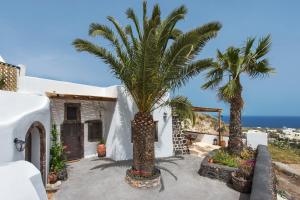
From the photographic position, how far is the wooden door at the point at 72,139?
1205 cm

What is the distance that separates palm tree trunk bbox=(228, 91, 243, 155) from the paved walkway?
2423 mm

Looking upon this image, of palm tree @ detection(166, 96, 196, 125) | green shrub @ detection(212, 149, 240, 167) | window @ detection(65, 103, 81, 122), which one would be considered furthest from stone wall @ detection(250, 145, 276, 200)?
window @ detection(65, 103, 81, 122)

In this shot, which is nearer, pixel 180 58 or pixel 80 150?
pixel 180 58

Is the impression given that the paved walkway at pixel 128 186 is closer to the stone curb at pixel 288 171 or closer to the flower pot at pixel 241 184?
the flower pot at pixel 241 184

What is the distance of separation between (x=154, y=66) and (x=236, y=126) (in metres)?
6.38

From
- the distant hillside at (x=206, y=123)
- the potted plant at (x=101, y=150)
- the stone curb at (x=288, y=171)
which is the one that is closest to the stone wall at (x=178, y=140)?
the potted plant at (x=101, y=150)

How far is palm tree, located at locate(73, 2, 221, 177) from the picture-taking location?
8.37 metres

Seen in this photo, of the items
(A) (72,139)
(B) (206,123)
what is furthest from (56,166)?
(B) (206,123)

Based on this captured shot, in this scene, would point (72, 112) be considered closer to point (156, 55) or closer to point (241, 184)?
point (156, 55)

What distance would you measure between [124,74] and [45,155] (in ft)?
15.2

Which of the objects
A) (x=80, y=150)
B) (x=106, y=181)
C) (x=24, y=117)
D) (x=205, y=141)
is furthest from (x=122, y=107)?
(x=205, y=141)

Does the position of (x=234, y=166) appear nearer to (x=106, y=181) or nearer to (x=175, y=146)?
(x=175, y=146)

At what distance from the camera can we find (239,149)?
11.3 meters

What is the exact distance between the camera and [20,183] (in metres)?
4.02
